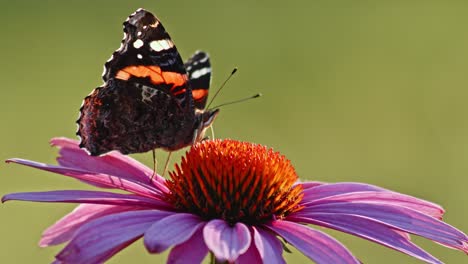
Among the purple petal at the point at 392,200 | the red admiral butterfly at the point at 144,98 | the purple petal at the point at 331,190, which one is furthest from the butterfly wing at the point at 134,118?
the purple petal at the point at 392,200

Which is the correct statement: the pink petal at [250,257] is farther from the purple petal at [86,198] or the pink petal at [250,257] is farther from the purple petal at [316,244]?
the purple petal at [86,198]

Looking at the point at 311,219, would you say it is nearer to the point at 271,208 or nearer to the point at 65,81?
the point at 271,208

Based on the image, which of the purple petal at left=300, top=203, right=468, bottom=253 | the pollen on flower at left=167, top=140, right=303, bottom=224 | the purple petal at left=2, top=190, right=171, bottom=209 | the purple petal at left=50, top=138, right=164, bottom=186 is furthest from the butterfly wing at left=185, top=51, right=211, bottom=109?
the purple petal at left=300, top=203, right=468, bottom=253

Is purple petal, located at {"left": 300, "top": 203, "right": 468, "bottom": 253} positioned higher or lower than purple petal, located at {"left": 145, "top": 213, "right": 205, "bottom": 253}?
lower

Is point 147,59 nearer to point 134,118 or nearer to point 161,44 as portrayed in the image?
point 161,44

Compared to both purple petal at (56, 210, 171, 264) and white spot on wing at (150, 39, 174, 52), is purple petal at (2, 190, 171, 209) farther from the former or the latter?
white spot on wing at (150, 39, 174, 52)
